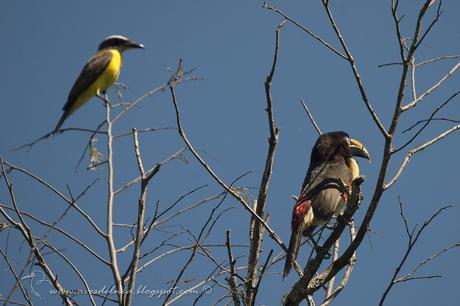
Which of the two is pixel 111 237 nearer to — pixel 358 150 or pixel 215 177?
→ pixel 215 177

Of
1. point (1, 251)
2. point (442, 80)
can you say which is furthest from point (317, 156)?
point (1, 251)

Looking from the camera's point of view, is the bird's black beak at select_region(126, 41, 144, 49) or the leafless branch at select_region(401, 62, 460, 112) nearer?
the leafless branch at select_region(401, 62, 460, 112)

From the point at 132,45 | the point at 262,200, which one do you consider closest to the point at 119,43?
the point at 132,45

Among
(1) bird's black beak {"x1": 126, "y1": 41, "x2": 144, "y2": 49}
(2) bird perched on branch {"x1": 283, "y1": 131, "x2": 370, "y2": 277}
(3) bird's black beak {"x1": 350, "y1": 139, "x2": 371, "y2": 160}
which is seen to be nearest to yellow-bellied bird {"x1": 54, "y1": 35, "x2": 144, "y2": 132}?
(1) bird's black beak {"x1": 126, "y1": 41, "x2": 144, "y2": 49}

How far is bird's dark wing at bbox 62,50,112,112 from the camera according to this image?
18.1ft

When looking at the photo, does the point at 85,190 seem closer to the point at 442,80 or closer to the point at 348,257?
the point at 348,257

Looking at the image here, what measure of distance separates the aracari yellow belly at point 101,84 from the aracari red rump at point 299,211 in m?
2.01

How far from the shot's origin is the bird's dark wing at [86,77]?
5.51 metres

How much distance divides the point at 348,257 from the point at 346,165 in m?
2.24

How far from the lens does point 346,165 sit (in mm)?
5762

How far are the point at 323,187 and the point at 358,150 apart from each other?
142 cm

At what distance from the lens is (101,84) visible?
5.59m

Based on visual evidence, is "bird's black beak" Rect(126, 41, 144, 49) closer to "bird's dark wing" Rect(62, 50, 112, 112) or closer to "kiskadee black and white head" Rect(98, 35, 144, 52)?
"kiskadee black and white head" Rect(98, 35, 144, 52)

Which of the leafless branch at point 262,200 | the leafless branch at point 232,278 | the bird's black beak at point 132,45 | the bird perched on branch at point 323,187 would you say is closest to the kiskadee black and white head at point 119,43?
the bird's black beak at point 132,45
